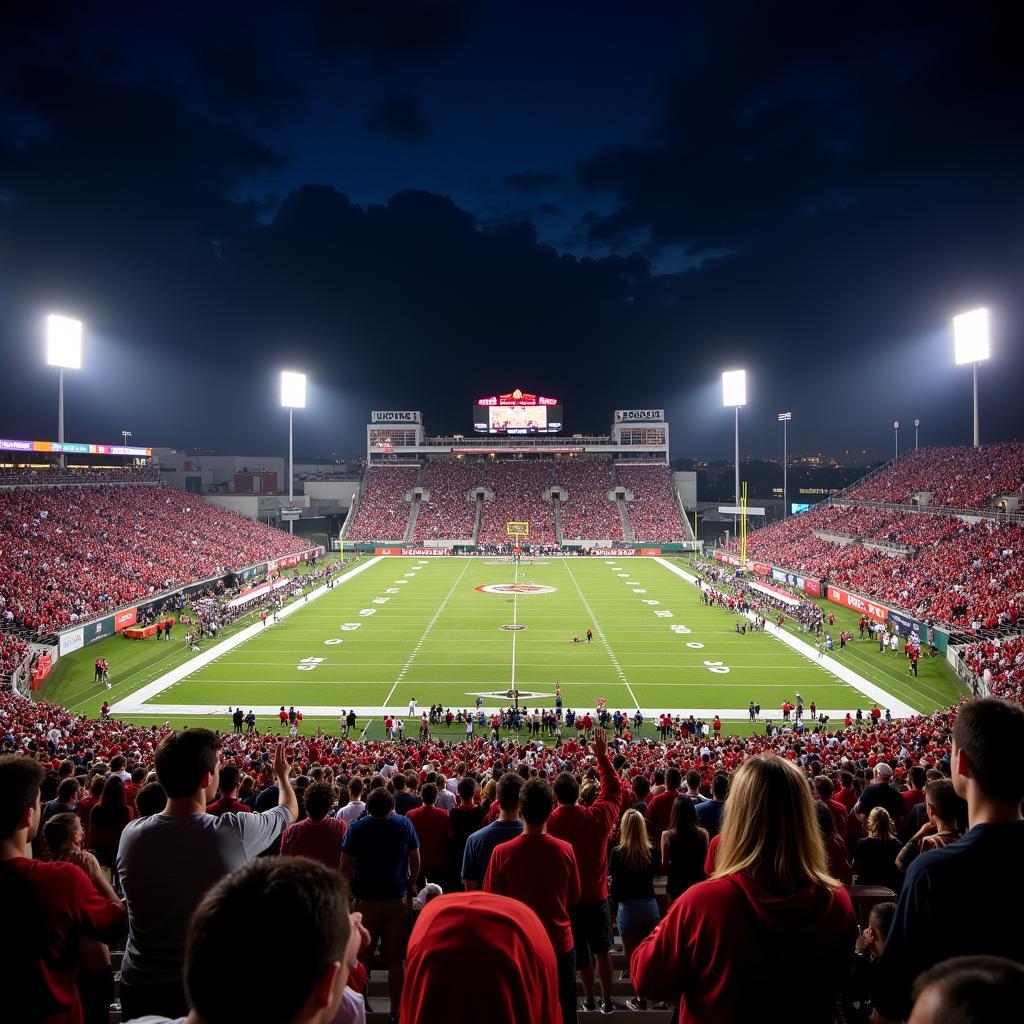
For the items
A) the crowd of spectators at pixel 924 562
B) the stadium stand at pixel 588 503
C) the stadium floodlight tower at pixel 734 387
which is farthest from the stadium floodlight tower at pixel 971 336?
the stadium stand at pixel 588 503

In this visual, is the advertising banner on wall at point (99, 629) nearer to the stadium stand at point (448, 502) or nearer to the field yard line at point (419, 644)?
the field yard line at point (419, 644)

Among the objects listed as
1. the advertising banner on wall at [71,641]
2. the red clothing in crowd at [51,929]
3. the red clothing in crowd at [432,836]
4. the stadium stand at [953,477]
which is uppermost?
the stadium stand at [953,477]

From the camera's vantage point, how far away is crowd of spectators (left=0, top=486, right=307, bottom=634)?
1270 inches

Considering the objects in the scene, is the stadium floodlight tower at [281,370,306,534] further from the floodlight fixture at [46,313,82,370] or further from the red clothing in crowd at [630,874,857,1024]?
the red clothing in crowd at [630,874,857,1024]

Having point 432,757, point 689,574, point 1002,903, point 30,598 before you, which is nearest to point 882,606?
point 689,574

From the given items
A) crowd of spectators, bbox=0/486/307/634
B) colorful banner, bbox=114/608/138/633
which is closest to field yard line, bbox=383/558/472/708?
colorful banner, bbox=114/608/138/633

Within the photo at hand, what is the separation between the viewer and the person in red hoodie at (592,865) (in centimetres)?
482

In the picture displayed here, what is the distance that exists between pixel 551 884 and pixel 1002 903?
210 centimetres

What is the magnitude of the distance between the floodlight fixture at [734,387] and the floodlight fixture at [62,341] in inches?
2130

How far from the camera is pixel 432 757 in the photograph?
15477 millimetres

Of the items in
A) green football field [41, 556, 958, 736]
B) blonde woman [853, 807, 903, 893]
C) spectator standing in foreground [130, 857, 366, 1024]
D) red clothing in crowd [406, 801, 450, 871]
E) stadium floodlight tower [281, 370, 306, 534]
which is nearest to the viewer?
spectator standing in foreground [130, 857, 366, 1024]

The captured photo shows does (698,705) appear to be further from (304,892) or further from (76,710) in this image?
(304,892)

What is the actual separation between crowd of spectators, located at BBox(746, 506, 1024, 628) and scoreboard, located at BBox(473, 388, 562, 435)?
3823cm

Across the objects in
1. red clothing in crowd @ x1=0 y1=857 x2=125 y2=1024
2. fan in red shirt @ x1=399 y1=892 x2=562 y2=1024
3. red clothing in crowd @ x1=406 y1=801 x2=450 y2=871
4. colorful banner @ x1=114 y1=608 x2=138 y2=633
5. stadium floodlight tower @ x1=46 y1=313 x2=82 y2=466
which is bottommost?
colorful banner @ x1=114 y1=608 x2=138 y2=633
